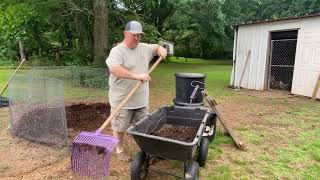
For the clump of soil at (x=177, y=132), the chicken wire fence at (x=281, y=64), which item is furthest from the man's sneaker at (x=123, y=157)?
the chicken wire fence at (x=281, y=64)

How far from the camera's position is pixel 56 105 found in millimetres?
4828

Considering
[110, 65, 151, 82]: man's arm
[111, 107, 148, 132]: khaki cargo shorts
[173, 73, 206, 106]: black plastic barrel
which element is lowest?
[111, 107, 148, 132]: khaki cargo shorts

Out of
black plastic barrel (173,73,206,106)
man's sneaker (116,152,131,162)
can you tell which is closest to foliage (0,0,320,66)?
black plastic barrel (173,73,206,106)

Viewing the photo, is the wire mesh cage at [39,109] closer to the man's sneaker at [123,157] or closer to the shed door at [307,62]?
the man's sneaker at [123,157]

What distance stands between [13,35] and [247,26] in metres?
10.6

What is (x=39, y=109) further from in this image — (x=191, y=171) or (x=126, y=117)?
(x=191, y=171)

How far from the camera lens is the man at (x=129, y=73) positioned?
396 centimetres

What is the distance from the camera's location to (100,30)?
41.2 feet

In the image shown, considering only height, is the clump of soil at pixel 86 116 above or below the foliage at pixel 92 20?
below

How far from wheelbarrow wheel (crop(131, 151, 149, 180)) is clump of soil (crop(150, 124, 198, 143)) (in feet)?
1.48

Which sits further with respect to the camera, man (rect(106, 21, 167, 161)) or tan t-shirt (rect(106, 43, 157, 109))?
tan t-shirt (rect(106, 43, 157, 109))

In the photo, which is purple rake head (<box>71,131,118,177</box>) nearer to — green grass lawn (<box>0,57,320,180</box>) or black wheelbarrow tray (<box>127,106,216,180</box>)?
black wheelbarrow tray (<box>127,106,216,180</box>)

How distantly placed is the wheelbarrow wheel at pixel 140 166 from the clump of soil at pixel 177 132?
1.48 feet

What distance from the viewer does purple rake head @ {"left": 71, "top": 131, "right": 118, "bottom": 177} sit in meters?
3.44
